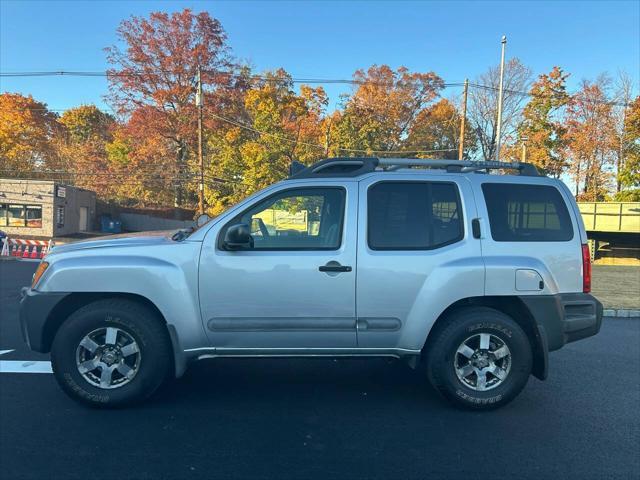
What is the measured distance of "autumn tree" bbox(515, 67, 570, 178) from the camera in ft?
108

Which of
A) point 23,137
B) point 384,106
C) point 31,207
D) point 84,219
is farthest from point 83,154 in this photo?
point 384,106

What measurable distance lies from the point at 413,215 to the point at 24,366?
167 inches

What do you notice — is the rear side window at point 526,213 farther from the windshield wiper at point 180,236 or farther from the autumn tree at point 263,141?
the autumn tree at point 263,141

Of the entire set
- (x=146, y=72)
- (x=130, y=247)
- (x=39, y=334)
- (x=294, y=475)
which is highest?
(x=146, y=72)

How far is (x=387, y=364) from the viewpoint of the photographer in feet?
16.4

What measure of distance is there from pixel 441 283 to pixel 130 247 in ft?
8.33

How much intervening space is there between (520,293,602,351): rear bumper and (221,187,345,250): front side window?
5.60 ft

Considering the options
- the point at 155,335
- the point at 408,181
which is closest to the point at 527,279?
the point at 408,181

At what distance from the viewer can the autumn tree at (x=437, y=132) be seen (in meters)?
41.7

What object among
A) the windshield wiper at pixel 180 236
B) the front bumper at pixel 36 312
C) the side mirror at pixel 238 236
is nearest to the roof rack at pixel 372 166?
the side mirror at pixel 238 236

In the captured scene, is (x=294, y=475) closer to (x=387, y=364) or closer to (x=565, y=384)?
(x=387, y=364)

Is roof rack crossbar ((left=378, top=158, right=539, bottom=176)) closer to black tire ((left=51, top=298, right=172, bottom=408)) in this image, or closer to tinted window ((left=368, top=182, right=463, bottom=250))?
tinted window ((left=368, top=182, right=463, bottom=250))

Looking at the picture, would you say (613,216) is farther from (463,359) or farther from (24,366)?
(24,366)

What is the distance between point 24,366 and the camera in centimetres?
474
